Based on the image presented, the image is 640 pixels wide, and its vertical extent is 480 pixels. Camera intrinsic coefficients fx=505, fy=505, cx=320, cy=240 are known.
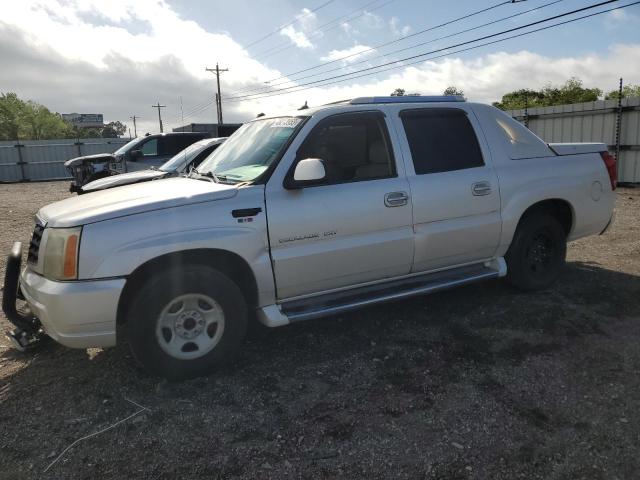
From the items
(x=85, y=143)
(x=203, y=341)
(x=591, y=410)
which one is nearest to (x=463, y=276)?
(x=591, y=410)

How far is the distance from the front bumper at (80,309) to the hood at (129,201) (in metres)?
0.41

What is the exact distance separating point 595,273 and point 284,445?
4.49 metres

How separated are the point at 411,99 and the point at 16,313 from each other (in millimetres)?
3685

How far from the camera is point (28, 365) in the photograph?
4016 millimetres

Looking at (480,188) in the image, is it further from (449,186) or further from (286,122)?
(286,122)

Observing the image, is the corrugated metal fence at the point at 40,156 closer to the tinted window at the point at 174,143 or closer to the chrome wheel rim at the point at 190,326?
the tinted window at the point at 174,143

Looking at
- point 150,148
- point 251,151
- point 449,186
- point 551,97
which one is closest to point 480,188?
point 449,186

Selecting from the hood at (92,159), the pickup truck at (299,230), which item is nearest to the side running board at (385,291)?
the pickup truck at (299,230)

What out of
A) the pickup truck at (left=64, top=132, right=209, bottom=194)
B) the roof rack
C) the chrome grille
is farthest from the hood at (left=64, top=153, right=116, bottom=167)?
the roof rack

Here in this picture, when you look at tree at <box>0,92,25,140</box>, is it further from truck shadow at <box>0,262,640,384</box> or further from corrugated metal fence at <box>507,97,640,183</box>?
truck shadow at <box>0,262,640,384</box>

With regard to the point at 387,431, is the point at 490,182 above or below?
above

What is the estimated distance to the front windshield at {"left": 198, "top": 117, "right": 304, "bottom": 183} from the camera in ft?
12.9

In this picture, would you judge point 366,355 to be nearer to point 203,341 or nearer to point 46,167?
point 203,341

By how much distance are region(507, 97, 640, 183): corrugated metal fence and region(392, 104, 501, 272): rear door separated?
1172 centimetres
